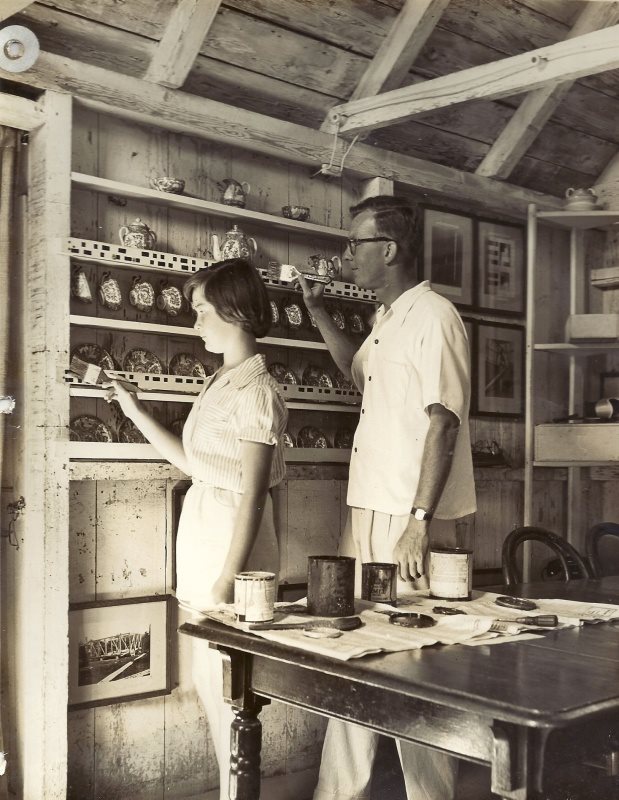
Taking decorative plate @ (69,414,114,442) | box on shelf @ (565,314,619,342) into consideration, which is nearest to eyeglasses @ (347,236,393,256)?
decorative plate @ (69,414,114,442)

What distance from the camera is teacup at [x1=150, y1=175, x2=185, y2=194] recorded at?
3270mm

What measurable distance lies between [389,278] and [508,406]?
1.75 metres

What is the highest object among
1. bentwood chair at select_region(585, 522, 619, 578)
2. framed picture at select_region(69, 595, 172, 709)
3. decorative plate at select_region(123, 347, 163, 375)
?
decorative plate at select_region(123, 347, 163, 375)

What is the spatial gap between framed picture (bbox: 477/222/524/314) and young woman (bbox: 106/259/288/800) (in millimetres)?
2002

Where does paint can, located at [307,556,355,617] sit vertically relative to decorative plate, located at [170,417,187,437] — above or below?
below

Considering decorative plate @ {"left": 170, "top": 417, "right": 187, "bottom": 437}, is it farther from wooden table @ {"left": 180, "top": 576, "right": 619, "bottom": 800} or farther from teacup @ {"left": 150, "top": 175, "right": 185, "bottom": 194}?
wooden table @ {"left": 180, "top": 576, "right": 619, "bottom": 800}

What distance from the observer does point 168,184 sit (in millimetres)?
3271

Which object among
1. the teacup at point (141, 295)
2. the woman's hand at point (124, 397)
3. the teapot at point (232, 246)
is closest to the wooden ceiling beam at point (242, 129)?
the teapot at point (232, 246)

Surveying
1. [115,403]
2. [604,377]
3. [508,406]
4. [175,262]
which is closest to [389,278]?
[175,262]

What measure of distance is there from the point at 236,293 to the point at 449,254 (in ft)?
6.10

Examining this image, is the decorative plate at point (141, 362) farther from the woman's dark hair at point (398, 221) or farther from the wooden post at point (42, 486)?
the woman's dark hair at point (398, 221)

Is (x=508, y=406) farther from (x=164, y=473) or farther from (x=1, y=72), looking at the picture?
(x=1, y=72)

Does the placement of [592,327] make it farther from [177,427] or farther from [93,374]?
[93,374]

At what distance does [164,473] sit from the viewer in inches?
129
